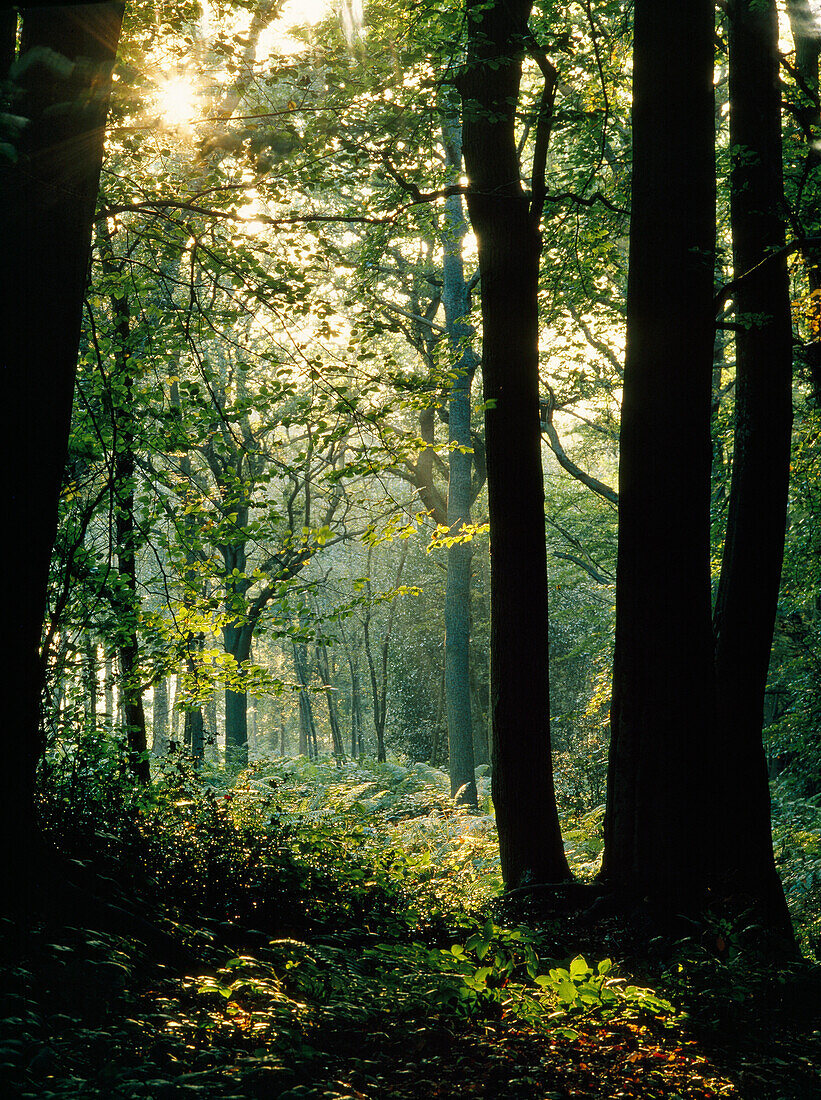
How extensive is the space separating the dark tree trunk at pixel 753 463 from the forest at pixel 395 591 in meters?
0.03

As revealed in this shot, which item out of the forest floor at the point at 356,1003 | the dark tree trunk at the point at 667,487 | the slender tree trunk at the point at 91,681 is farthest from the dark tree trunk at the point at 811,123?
the slender tree trunk at the point at 91,681

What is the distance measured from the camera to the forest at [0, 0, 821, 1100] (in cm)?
344

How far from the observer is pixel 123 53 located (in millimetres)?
6113

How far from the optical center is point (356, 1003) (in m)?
3.60

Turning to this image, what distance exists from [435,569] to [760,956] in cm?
2545

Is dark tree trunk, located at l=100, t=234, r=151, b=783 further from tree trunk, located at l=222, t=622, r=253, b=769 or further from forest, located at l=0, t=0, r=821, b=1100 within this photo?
tree trunk, located at l=222, t=622, r=253, b=769

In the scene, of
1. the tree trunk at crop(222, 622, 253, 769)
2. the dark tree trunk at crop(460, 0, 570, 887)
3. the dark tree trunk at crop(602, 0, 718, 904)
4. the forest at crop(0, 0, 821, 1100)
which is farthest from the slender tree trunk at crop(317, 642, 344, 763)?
the dark tree trunk at crop(602, 0, 718, 904)

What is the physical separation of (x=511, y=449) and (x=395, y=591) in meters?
1.93

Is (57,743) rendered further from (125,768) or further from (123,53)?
(123,53)

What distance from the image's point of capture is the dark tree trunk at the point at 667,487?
219 inches

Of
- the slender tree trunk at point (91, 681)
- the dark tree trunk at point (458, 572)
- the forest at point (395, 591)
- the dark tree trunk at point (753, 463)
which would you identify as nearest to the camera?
the forest at point (395, 591)

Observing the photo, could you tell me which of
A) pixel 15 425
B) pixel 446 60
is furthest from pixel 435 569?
pixel 15 425

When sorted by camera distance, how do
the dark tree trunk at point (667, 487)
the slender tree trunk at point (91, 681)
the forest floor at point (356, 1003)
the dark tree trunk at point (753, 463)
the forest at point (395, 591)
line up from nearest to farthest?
the forest floor at point (356, 1003) < the forest at point (395, 591) < the dark tree trunk at point (667, 487) < the dark tree trunk at point (753, 463) < the slender tree trunk at point (91, 681)

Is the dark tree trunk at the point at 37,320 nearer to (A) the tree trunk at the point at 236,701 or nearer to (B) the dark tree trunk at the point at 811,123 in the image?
(B) the dark tree trunk at the point at 811,123
